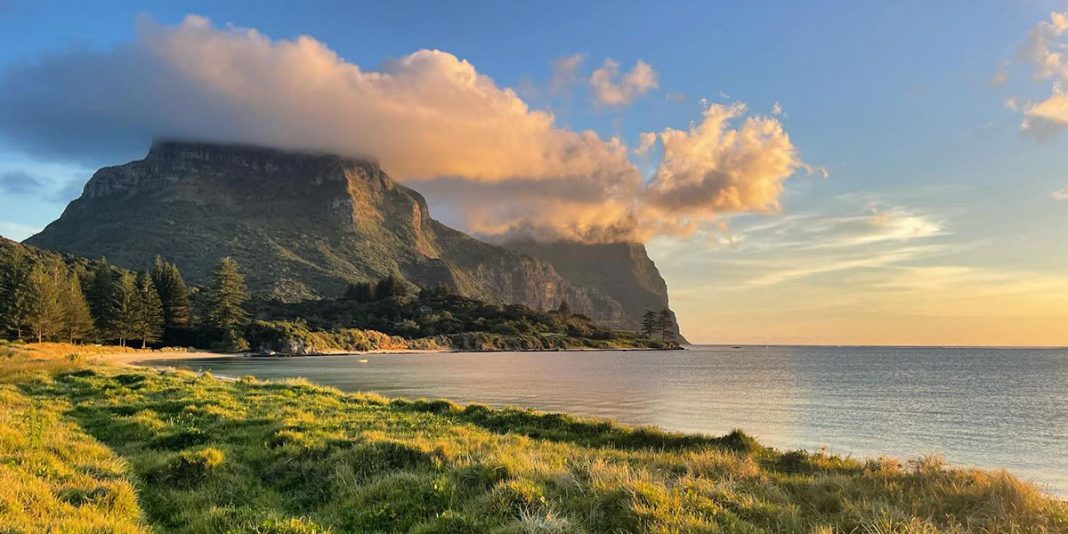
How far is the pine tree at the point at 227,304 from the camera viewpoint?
474ft

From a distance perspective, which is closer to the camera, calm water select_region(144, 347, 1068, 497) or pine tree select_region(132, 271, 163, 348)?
calm water select_region(144, 347, 1068, 497)

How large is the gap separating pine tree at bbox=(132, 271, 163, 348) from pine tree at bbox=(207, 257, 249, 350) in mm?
15614

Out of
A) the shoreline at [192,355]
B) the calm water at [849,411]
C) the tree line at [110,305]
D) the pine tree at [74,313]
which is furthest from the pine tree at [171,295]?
the calm water at [849,411]

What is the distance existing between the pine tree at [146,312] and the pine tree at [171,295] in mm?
4981

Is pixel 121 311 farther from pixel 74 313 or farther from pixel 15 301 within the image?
pixel 15 301

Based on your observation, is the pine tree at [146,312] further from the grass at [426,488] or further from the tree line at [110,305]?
the grass at [426,488]

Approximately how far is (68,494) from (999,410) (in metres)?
58.9

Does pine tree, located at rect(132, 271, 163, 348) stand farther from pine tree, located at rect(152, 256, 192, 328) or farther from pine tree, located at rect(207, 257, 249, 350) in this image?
pine tree, located at rect(207, 257, 249, 350)

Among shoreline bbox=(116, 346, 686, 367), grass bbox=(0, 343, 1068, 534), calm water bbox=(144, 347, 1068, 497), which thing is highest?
grass bbox=(0, 343, 1068, 534)

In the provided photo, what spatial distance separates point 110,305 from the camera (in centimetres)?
11625

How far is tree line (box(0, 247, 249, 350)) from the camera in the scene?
9806 cm

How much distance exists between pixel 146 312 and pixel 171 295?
44.9 feet

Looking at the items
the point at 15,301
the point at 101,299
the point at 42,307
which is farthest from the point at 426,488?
the point at 101,299

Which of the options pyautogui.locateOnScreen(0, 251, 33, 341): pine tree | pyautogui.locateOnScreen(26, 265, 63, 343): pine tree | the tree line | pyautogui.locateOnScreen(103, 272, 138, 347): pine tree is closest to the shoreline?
the tree line
